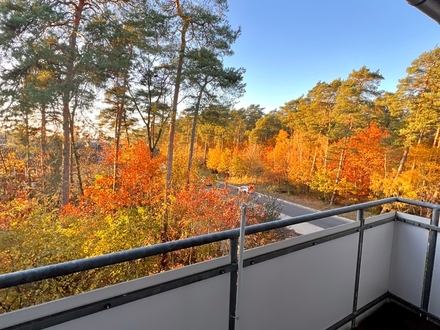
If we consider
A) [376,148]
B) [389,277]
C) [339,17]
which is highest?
[339,17]

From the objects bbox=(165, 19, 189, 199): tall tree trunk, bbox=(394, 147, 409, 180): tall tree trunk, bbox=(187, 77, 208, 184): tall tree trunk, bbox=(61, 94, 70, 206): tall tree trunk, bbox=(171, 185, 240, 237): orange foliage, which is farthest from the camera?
bbox=(394, 147, 409, 180): tall tree trunk

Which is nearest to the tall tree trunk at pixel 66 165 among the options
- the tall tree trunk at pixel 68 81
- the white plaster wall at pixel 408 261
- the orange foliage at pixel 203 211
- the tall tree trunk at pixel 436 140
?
the tall tree trunk at pixel 68 81

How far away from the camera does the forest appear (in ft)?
16.9

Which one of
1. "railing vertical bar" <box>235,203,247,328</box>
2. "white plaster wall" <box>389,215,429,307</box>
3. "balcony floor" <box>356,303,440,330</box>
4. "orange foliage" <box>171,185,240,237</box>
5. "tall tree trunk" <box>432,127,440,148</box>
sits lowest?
"orange foliage" <box>171,185,240,237</box>

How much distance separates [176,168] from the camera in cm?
839

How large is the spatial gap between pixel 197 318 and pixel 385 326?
1.36 metres

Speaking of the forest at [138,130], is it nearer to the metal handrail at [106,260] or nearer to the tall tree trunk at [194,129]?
the tall tree trunk at [194,129]

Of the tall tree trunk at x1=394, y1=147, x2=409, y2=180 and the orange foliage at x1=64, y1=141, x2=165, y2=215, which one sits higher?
the tall tree trunk at x1=394, y1=147, x2=409, y2=180

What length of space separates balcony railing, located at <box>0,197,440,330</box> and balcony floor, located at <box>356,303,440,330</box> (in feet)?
0.14

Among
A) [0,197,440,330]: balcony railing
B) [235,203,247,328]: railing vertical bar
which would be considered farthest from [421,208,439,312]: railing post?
[235,203,247,328]: railing vertical bar

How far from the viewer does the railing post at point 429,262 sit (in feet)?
4.94

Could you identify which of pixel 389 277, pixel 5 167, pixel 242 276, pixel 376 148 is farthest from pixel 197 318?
pixel 376 148

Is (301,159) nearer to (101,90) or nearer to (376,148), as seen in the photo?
(376,148)

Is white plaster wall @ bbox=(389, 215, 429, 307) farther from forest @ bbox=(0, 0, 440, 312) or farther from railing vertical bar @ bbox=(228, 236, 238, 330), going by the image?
forest @ bbox=(0, 0, 440, 312)
